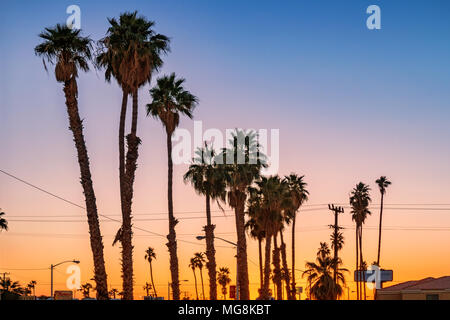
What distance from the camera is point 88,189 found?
4822 cm

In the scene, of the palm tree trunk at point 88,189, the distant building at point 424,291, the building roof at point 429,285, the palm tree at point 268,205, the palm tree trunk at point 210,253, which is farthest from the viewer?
the building roof at point 429,285

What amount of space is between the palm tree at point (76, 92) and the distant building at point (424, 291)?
202ft

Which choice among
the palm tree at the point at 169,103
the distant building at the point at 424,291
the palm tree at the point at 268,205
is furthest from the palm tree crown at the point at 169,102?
the distant building at the point at 424,291

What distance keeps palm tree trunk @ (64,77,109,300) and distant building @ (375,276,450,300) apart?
201ft

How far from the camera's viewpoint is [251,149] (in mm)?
85688

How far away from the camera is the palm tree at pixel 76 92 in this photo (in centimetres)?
Answer: 4706

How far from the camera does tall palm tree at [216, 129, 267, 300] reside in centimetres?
7512

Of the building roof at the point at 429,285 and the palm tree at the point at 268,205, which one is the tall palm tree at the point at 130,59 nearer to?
the palm tree at the point at 268,205

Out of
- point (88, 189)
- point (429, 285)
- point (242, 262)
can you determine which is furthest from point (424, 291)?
point (88, 189)

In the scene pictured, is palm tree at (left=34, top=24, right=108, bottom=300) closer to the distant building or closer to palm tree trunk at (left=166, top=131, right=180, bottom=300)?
palm tree trunk at (left=166, top=131, right=180, bottom=300)
